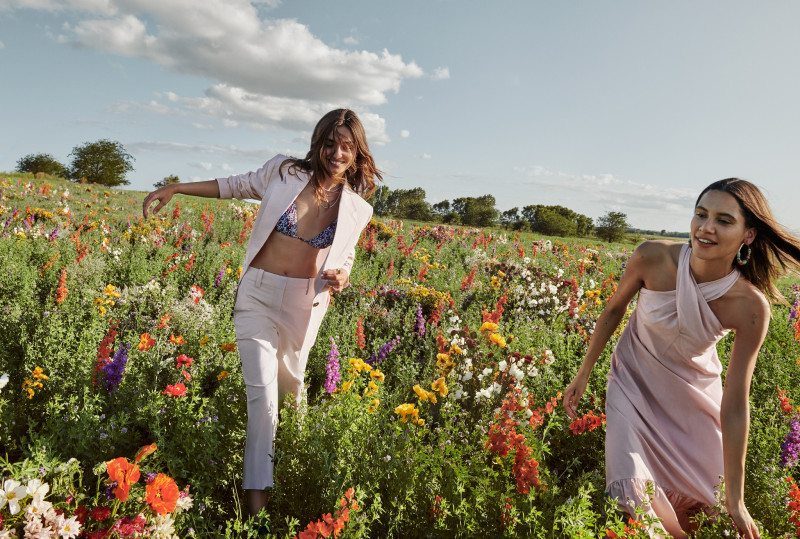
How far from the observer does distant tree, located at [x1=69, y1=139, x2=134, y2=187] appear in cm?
5494

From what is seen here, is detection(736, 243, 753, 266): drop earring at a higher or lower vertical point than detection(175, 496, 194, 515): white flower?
higher

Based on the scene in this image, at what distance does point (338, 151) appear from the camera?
315 centimetres

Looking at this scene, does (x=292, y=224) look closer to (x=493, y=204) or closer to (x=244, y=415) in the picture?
(x=244, y=415)

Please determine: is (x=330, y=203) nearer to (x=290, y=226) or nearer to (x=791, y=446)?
(x=290, y=226)

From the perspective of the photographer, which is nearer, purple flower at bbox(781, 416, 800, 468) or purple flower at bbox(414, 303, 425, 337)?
purple flower at bbox(781, 416, 800, 468)

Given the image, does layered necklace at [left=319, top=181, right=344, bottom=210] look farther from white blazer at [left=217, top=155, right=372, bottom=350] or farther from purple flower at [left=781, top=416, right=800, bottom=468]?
purple flower at [left=781, top=416, right=800, bottom=468]

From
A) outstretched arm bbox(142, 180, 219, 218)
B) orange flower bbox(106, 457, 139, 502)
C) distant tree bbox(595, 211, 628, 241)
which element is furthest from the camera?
distant tree bbox(595, 211, 628, 241)

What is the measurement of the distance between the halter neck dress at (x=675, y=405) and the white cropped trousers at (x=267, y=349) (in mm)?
2048

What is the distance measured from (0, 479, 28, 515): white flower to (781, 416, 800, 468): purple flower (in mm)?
4309

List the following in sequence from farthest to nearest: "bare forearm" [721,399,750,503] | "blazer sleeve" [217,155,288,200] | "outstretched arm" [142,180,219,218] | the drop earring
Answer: "blazer sleeve" [217,155,288,200]
"outstretched arm" [142,180,219,218]
the drop earring
"bare forearm" [721,399,750,503]

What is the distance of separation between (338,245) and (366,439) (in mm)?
1213

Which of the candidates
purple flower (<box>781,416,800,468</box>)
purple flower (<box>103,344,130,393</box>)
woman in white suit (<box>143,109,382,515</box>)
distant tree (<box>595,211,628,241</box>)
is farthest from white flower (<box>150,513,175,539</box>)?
distant tree (<box>595,211,628,241</box>)

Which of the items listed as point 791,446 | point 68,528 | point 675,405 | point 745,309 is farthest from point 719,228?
point 68,528

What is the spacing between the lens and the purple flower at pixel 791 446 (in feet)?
11.0
